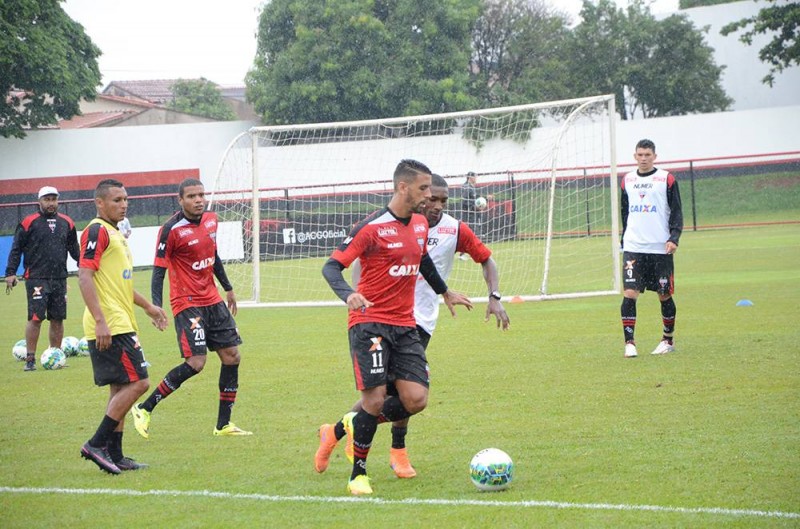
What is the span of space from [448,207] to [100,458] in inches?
731

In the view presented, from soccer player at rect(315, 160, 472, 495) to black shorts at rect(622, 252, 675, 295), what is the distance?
214 inches

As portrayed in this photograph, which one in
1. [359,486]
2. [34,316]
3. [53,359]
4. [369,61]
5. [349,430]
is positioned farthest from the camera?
[369,61]

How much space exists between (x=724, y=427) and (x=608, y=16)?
48808mm

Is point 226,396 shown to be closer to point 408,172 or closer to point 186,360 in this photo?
point 186,360

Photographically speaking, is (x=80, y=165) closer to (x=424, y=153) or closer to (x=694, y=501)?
(x=424, y=153)

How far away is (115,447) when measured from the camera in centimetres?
763

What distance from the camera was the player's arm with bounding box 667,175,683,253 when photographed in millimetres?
11594

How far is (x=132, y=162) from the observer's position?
50.1m

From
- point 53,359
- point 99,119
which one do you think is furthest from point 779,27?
point 99,119

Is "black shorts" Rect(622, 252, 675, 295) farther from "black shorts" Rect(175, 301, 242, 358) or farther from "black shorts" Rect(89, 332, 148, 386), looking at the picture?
"black shorts" Rect(89, 332, 148, 386)

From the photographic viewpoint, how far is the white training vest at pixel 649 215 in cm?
1180

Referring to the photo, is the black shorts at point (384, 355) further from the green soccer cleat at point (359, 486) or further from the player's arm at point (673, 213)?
the player's arm at point (673, 213)

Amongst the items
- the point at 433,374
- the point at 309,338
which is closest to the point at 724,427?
the point at 433,374

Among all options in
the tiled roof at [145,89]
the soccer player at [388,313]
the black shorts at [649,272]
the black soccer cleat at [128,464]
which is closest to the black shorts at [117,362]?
the black soccer cleat at [128,464]
